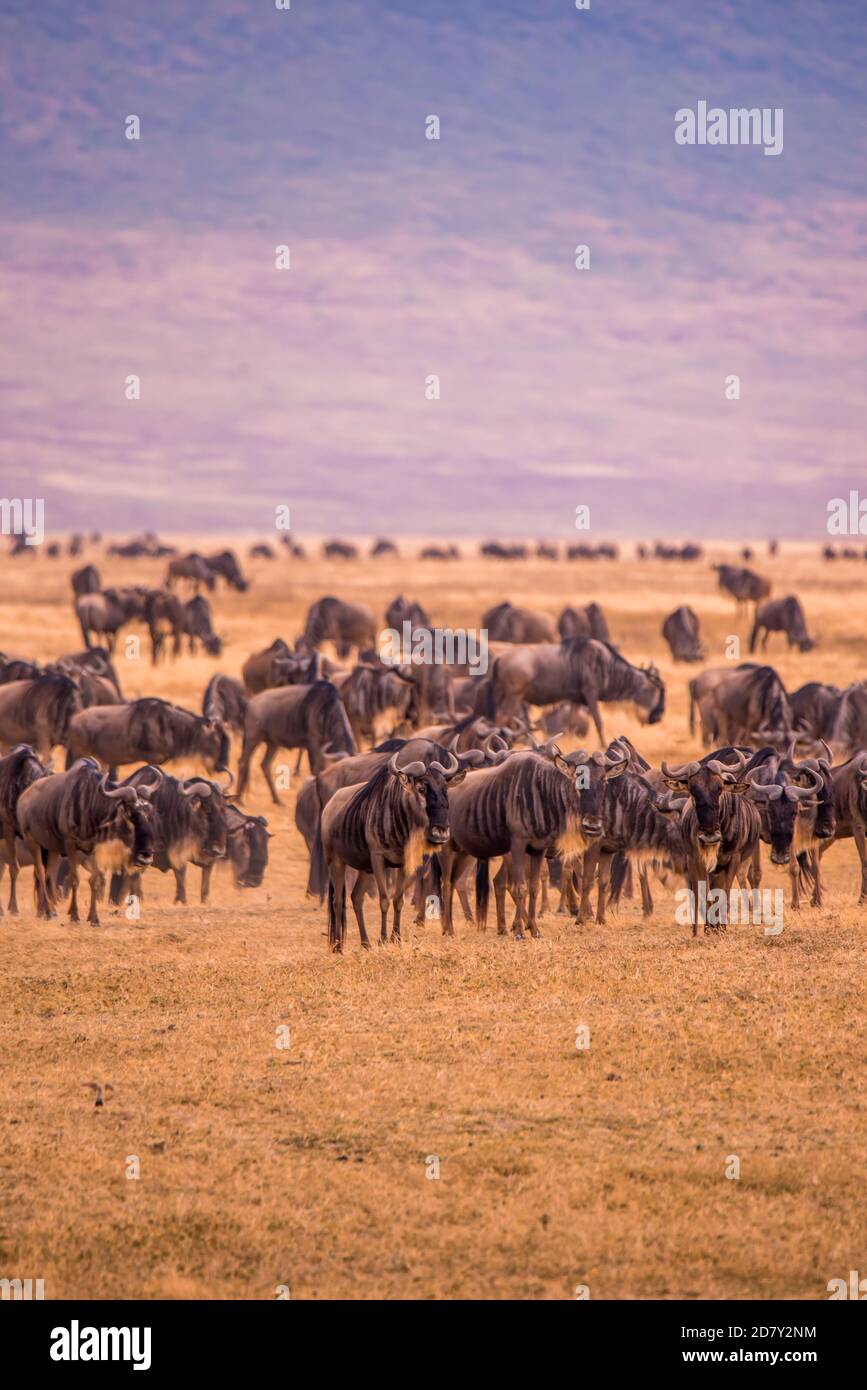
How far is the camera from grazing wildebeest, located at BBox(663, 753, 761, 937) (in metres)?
17.8

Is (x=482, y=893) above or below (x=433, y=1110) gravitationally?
above

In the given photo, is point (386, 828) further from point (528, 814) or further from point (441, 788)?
point (528, 814)

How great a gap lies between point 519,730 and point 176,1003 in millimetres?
13076

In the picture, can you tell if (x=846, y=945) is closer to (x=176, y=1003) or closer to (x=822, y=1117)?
(x=822, y=1117)

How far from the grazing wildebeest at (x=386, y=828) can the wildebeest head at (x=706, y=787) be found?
2602 millimetres

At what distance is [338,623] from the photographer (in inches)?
1774

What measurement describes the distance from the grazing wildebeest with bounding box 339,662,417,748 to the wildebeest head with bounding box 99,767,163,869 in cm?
1145

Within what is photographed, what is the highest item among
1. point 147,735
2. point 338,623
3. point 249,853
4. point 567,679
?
point 338,623

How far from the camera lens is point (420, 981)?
1606 centimetres

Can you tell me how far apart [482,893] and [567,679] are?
530 inches

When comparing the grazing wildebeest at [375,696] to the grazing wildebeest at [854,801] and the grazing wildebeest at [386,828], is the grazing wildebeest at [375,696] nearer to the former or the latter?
the grazing wildebeest at [854,801]

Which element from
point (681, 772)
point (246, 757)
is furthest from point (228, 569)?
point (681, 772)

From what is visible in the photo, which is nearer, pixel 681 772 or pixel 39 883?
pixel 681 772

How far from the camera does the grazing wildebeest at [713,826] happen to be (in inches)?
701
